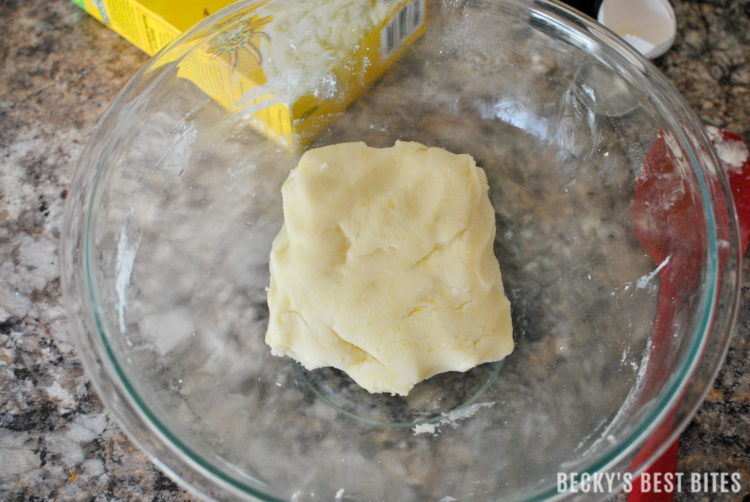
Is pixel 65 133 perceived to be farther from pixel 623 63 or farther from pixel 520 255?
pixel 623 63

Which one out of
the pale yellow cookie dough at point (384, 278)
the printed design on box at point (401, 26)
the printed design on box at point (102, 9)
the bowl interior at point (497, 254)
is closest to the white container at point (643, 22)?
the bowl interior at point (497, 254)

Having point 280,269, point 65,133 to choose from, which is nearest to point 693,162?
point 280,269

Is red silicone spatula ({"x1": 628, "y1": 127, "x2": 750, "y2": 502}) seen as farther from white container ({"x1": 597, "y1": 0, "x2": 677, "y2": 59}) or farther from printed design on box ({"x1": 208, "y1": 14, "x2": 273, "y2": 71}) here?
printed design on box ({"x1": 208, "y1": 14, "x2": 273, "y2": 71})

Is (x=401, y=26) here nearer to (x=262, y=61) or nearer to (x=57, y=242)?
(x=262, y=61)

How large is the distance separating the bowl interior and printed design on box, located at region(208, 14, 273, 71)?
10 mm

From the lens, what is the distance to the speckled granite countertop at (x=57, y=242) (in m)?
1.12

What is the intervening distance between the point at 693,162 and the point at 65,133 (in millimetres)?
1274

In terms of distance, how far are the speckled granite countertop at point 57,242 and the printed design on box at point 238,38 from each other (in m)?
0.38

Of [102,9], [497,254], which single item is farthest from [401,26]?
[102,9]

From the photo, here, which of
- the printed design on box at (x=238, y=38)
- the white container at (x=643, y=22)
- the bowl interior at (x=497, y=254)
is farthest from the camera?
the white container at (x=643, y=22)

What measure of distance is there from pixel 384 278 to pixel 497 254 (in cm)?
31

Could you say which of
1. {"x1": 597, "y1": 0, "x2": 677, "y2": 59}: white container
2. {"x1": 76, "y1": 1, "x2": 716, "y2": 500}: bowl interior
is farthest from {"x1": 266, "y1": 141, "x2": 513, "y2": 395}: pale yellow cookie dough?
{"x1": 597, "y1": 0, "x2": 677, "y2": 59}: white container

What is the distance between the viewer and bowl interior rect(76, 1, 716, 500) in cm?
103

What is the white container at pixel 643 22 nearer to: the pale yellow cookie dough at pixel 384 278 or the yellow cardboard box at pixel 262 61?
the yellow cardboard box at pixel 262 61
